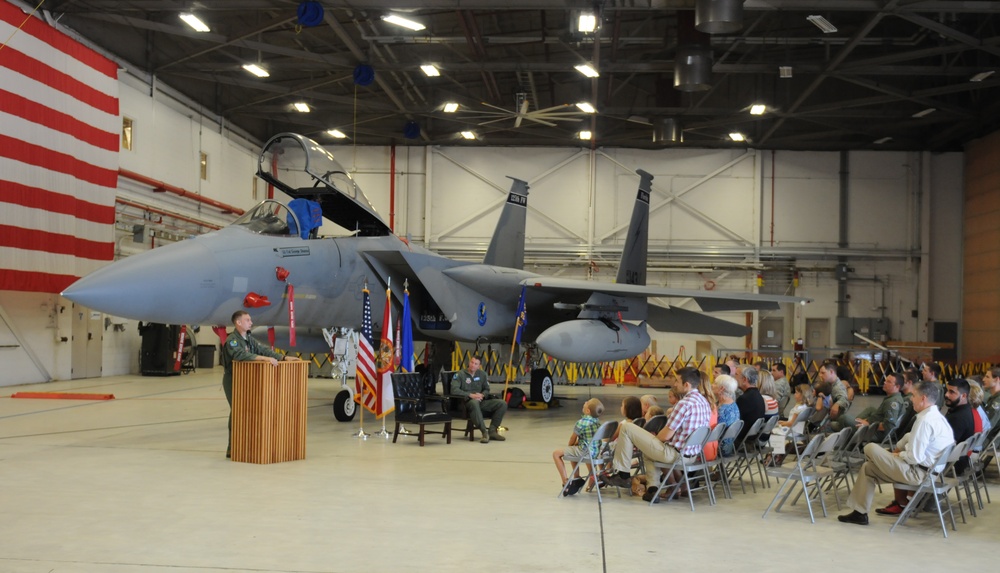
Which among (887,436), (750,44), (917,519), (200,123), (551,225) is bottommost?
(917,519)

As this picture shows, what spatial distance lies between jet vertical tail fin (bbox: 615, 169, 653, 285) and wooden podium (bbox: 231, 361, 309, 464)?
864 centimetres

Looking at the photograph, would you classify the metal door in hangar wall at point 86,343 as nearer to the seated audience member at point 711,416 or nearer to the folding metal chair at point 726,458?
the seated audience member at point 711,416

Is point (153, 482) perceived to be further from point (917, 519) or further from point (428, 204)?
point (428, 204)

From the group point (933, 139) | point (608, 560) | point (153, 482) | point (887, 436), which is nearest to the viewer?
point (608, 560)

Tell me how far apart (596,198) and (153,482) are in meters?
20.6

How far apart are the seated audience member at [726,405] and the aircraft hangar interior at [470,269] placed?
0.10 meters

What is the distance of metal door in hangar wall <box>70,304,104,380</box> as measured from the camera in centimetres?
1708

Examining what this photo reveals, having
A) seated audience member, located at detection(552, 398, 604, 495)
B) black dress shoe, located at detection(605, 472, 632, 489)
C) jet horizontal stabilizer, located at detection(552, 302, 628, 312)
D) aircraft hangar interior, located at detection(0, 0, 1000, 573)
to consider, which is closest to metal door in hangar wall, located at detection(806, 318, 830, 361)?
aircraft hangar interior, located at detection(0, 0, 1000, 573)

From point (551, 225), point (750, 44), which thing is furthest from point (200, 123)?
point (750, 44)

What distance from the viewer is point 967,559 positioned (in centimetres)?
493

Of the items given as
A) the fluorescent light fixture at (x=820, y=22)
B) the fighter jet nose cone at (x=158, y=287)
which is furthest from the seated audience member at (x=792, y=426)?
the fluorescent light fixture at (x=820, y=22)

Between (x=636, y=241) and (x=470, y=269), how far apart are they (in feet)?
15.1

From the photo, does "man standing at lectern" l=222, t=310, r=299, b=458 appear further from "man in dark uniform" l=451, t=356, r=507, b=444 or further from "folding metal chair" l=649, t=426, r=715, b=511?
"folding metal chair" l=649, t=426, r=715, b=511

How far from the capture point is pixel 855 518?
19.1 ft
